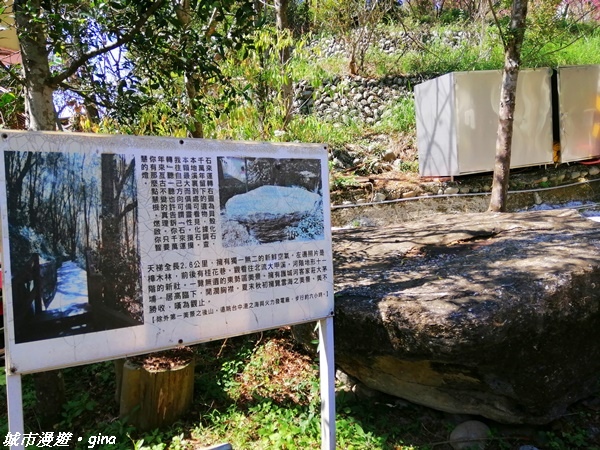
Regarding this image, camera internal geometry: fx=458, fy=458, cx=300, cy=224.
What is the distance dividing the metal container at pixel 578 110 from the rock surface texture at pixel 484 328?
5859 millimetres

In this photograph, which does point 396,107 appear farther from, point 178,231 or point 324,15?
point 178,231

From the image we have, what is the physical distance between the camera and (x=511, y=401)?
2779 mm

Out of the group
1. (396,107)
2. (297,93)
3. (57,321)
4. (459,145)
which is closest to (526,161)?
Result: (459,145)

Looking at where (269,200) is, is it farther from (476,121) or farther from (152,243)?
(476,121)

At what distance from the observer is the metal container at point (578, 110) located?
8.31 metres

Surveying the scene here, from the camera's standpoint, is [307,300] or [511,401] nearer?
[307,300]

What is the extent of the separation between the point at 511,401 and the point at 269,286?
1.66 meters

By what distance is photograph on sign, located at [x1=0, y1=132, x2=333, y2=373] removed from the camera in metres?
1.90

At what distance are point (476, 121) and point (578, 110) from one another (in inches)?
89.4

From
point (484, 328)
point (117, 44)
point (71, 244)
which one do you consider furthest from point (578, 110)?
point (71, 244)

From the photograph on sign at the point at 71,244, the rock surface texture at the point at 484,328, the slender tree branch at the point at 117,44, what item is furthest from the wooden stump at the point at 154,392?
the slender tree branch at the point at 117,44

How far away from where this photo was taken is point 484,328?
90.1 inches

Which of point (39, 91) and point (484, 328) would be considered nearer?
point (484, 328)

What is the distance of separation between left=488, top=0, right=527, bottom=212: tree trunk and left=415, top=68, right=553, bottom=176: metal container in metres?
1.71
